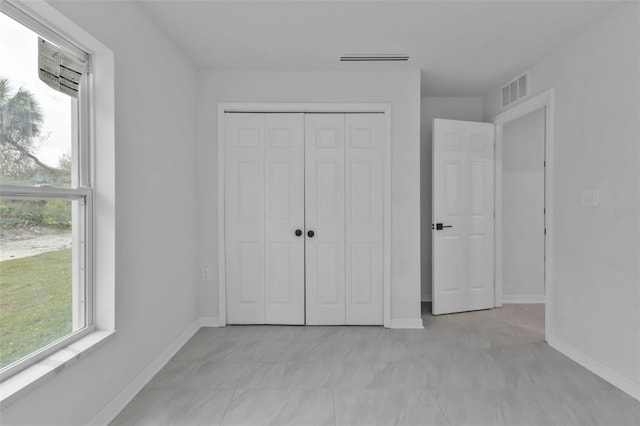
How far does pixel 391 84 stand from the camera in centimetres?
324

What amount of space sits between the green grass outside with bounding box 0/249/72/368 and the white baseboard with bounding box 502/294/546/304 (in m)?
4.30

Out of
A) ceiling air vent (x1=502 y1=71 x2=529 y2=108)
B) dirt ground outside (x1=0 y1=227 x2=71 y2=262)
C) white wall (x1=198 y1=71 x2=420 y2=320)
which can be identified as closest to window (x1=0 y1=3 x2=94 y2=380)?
dirt ground outside (x1=0 y1=227 x2=71 y2=262)

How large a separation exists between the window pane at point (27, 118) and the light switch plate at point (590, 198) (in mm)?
3348

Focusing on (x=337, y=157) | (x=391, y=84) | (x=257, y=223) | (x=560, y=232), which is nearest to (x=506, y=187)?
(x=560, y=232)

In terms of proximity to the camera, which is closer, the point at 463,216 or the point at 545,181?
the point at 545,181

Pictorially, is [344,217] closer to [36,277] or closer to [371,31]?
[371,31]

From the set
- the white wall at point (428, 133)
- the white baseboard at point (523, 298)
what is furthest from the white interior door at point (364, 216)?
the white baseboard at point (523, 298)

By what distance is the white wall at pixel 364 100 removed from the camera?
324 cm

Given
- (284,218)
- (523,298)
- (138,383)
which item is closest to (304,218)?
(284,218)

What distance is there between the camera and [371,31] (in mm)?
2543

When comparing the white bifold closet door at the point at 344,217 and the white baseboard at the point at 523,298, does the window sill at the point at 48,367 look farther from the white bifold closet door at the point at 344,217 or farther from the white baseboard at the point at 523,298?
the white baseboard at the point at 523,298

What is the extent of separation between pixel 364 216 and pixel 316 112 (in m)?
1.13

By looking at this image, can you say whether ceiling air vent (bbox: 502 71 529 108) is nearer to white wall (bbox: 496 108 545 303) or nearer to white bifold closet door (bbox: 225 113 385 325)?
white wall (bbox: 496 108 545 303)

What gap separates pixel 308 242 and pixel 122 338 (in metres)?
1.75
